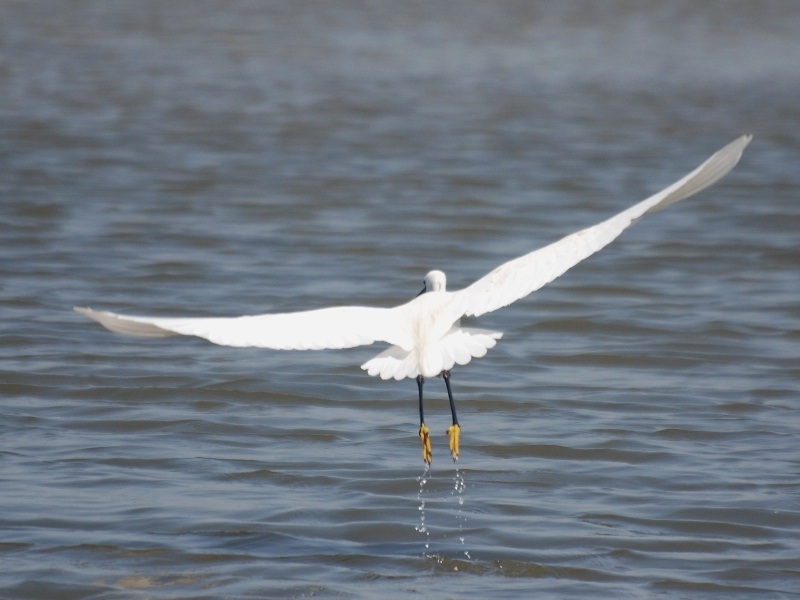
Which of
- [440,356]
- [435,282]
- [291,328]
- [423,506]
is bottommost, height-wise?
[423,506]

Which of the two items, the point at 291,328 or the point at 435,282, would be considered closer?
the point at 291,328

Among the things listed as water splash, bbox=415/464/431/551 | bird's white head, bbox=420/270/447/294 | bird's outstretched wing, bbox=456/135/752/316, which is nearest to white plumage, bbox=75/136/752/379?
bird's outstretched wing, bbox=456/135/752/316

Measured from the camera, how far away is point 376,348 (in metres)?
10.3

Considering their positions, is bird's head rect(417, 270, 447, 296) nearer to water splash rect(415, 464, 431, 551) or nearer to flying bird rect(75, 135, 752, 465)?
flying bird rect(75, 135, 752, 465)

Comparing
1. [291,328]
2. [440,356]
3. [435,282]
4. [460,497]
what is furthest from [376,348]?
[291,328]

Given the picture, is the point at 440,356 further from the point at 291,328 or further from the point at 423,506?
the point at 423,506

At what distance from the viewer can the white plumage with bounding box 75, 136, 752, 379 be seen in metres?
5.90

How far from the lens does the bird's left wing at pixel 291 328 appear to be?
17.6ft

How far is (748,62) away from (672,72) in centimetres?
138

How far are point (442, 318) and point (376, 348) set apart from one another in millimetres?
4106

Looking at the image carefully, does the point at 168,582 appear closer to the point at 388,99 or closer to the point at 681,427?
the point at 681,427

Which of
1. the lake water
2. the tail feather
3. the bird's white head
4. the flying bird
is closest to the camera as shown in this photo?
the flying bird

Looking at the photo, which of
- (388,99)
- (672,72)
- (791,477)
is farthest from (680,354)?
(672,72)

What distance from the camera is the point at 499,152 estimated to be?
18344 millimetres
